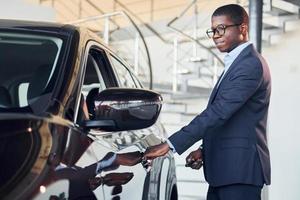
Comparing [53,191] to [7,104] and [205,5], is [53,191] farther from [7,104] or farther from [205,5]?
[205,5]

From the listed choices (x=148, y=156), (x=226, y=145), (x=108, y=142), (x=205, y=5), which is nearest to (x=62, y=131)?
(x=108, y=142)

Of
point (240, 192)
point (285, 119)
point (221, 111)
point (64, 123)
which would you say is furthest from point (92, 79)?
point (285, 119)

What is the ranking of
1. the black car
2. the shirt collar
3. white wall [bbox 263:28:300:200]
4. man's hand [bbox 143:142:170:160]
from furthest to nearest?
white wall [bbox 263:28:300:200]
the shirt collar
man's hand [bbox 143:142:170:160]
the black car

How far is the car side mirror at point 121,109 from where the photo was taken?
194 cm

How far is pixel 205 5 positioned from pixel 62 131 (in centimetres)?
883

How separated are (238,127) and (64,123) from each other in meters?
1.29

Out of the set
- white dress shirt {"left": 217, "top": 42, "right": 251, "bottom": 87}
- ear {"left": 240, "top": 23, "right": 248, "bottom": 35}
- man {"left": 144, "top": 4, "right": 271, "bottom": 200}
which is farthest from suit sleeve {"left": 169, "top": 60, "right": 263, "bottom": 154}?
ear {"left": 240, "top": 23, "right": 248, "bottom": 35}

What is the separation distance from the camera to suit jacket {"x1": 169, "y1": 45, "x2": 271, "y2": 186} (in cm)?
268

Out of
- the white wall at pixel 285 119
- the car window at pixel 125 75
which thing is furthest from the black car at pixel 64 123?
the white wall at pixel 285 119

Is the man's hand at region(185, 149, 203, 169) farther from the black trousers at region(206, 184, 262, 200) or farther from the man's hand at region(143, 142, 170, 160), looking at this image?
the man's hand at region(143, 142, 170, 160)

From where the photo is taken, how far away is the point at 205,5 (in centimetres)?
1018

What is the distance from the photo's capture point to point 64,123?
1663 millimetres

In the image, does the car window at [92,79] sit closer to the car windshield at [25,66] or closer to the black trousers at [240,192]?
the car windshield at [25,66]

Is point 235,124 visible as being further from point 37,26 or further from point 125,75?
point 37,26
